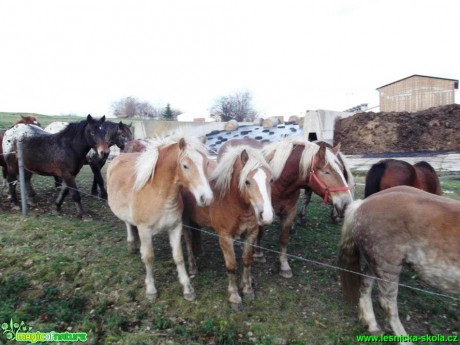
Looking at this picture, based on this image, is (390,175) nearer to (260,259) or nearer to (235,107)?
(260,259)

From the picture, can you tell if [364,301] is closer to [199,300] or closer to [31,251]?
[199,300]

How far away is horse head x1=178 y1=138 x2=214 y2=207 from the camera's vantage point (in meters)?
2.97

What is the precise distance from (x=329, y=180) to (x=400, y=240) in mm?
1157

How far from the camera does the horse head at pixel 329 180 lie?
349 centimetres

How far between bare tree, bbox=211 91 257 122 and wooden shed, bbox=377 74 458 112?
24.6m

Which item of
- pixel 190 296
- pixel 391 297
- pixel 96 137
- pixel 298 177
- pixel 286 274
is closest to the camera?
pixel 391 297

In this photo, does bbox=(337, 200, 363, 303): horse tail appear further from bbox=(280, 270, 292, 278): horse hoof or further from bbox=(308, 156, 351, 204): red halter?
bbox=(280, 270, 292, 278): horse hoof

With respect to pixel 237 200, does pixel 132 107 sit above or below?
above

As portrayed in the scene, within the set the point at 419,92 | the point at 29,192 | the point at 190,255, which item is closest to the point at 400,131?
the point at 419,92

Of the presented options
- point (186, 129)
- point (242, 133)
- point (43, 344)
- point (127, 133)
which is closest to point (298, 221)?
point (186, 129)

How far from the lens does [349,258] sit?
3.13 metres

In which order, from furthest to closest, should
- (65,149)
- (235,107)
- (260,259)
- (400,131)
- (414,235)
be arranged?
1. (235,107)
2. (400,131)
3. (65,149)
4. (260,259)
5. (414,235)

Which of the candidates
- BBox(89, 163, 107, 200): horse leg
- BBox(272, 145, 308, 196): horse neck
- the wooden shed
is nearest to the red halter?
BBox(272, 145, 308, 196): horse neck

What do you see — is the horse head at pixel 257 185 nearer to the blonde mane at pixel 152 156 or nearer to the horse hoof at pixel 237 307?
the blonde mane at pixel 152 156
